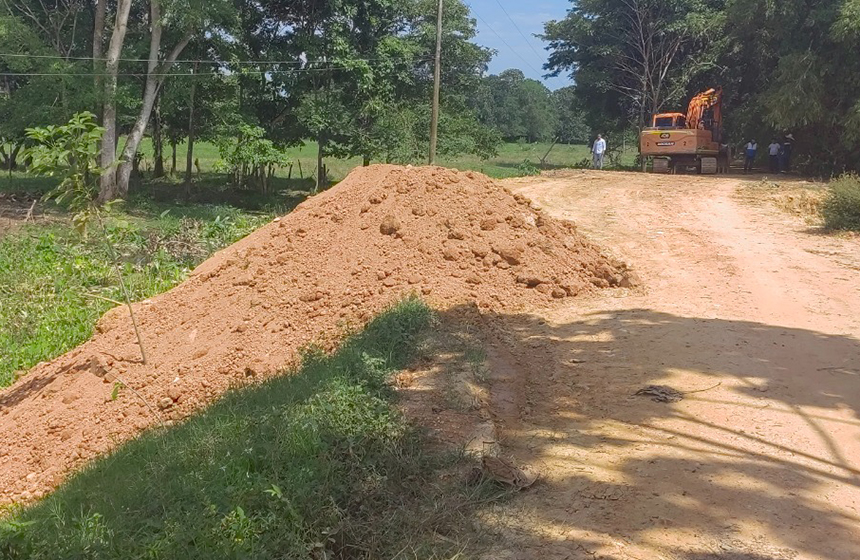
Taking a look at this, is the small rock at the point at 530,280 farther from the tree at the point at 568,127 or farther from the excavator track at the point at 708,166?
the tree at the point at 568,127

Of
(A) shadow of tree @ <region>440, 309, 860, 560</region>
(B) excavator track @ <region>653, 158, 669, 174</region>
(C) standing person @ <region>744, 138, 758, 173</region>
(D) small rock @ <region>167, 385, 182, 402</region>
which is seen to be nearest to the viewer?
(A) shadow of tree @ <region>440, 309, 860, 560</region>

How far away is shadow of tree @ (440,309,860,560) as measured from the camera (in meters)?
3.84

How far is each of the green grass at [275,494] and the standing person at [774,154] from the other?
26.7 metres

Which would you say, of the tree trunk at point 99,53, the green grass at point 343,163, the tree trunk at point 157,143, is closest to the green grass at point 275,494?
the tree trunk at point 99,53

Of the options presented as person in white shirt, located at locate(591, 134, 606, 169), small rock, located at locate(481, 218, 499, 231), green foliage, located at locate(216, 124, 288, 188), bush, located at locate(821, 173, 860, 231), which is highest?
person in white shirt, located at locate(591, 134, 606, 169)

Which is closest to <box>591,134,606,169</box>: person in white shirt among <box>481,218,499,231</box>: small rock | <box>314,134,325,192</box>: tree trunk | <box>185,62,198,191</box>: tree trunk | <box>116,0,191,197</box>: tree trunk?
<box>314,134,325,192</box>: tree trunk

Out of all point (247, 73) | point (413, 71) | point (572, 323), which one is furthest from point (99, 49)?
point (572, 323)

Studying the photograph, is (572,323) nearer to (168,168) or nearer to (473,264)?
(473,264)

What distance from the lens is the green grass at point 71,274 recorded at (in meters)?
11.0

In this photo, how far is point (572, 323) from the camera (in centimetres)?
794

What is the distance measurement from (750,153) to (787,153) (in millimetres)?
1363

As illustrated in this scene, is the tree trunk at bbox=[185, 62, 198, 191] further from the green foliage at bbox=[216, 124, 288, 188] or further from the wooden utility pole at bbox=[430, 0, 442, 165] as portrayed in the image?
the wooden utility pole at bbox=[430, 0, 442, 165]

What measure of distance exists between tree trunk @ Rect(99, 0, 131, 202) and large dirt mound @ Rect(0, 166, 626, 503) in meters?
13.3

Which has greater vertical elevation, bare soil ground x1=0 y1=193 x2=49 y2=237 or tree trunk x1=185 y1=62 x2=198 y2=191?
tree trunk x1=185 y1=62 x2=198 y2=191
